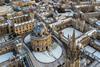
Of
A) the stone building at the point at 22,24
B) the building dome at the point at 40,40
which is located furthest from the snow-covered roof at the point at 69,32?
the stone building at the point at 22,24

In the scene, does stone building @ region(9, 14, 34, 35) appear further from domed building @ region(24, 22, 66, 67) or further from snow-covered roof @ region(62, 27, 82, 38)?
snow-covered roof @ region(62, 27, 82, 38)

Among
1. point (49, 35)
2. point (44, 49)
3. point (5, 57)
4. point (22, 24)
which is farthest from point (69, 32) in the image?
point (5, 57)

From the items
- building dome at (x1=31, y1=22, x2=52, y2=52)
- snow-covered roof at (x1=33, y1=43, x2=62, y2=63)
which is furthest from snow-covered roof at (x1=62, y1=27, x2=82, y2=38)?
building dome at (x1=31, y1=22, x2=52, y2=52)

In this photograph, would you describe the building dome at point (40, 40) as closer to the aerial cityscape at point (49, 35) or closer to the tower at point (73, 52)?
the aerial cityscape at point (49, 35)

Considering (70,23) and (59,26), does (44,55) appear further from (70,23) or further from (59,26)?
(70,23)

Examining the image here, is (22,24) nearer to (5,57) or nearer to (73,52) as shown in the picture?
(5,57)

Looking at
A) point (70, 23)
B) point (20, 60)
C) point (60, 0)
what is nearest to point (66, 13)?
point (70, 23)

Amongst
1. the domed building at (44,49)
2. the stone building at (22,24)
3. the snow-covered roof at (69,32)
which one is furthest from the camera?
the stone building at (22,24)
